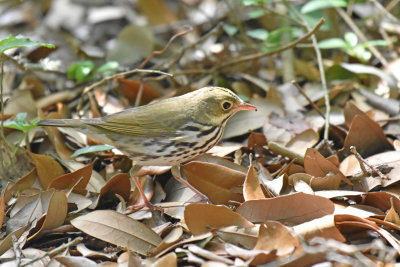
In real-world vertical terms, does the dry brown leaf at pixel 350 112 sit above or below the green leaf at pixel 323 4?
below

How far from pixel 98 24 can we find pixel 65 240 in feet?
16.0

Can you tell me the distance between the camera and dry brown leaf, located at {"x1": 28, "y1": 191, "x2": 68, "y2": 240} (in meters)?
→ 3.74

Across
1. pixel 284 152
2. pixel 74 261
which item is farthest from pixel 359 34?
pixel 74 261

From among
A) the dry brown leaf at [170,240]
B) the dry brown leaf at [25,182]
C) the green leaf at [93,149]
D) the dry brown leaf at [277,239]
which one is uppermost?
the dry brown leaf at [277,239]

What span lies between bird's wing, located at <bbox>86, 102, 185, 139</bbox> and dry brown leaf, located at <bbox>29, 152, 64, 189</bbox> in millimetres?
448

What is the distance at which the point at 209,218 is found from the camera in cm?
349

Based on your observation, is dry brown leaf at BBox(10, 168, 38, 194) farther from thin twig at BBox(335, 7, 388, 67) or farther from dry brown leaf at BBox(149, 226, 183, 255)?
thin twig at BBox(335, 7, 388, 67)

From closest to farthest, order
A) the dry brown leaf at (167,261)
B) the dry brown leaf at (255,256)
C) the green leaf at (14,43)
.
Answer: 1. the dry brown leaf at (255,256)
2. the dry brown leaf at (167,261)
3. the green leaf at (14,43)

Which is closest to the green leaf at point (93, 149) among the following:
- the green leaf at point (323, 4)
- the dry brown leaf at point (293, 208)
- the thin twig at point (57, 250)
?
the thin twig at point (57, 250)

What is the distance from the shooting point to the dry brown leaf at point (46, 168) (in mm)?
4359

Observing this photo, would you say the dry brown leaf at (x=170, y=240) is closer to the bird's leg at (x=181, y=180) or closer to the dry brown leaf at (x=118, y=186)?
the bird's leg at (x=181, y=180)

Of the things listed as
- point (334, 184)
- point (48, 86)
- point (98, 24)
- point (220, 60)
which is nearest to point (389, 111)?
point (334, 184)

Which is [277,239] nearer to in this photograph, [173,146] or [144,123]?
[173,146]

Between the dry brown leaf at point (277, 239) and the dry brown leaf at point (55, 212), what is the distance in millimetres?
1340
